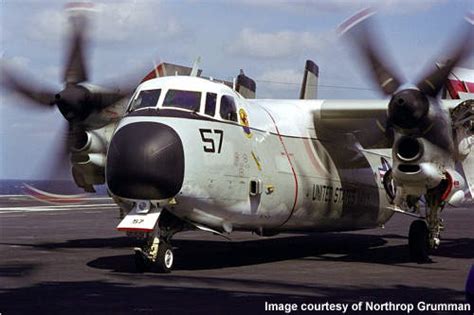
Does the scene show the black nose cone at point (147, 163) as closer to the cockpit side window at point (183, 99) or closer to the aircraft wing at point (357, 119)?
the cockpit side window at point (183, 99)

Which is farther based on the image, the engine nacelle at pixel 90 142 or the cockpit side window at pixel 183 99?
the engine nacelle at pixel 90 142

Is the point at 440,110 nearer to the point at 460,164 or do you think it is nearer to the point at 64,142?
the point at 460,164

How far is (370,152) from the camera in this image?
2173 cm

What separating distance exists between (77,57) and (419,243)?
945cm

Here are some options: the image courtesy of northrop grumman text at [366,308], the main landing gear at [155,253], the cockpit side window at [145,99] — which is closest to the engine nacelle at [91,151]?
the cockpit side window at [145,99]

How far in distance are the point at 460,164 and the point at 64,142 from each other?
9683 mm

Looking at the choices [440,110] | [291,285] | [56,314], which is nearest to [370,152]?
[440,110]

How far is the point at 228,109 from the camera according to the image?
611 inches

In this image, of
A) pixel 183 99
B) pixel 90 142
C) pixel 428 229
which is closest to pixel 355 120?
pixel 428 229

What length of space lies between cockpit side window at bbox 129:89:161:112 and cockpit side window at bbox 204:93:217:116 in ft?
3.13

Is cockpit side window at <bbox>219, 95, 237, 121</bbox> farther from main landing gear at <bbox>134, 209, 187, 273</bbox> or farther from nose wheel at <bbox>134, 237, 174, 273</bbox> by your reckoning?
nose wheel at <bbox>134, 237, 174, 273</bbox>

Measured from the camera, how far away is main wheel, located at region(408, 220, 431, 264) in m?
17.9

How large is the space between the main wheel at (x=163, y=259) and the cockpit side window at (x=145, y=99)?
2671mm

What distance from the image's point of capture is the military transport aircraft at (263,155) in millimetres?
14055
